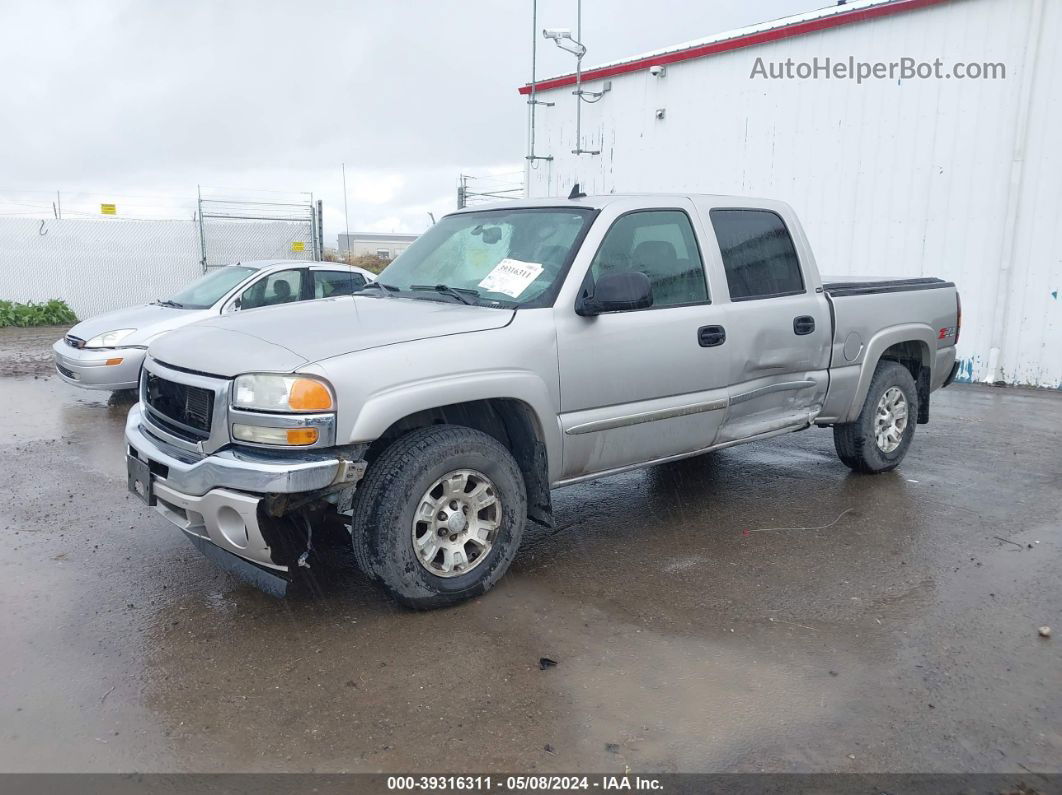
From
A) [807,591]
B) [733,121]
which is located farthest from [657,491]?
[733,121]

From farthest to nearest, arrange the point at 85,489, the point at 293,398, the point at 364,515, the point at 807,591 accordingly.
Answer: the point at 85,489 < the point at 807,591 < the point at 364,515 < the point at 293,398

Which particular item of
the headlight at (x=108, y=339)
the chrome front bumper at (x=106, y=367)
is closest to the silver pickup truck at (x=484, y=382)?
the chrome front bumper at (x=106, y=367)

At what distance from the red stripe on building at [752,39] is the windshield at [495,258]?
857 centimetres

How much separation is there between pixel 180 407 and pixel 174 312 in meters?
5.53

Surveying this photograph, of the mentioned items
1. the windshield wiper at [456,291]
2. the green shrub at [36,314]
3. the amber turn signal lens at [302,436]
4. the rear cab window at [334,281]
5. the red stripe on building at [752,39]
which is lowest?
the green shrub at [36,314]

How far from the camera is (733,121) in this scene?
511 inches

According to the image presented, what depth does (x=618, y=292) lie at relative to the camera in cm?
402

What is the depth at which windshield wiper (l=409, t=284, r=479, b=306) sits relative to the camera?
4273 mm

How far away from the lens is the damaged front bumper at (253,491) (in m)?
3.31

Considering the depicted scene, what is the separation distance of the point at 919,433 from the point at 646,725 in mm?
5875

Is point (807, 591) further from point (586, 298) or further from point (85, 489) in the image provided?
point (85, 489)

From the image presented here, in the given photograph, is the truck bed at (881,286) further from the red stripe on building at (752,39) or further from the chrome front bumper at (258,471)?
the red stripe on building at (752,39)

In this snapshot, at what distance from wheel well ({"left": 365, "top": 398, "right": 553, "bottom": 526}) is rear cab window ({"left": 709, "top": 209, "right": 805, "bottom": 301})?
63.8 inches

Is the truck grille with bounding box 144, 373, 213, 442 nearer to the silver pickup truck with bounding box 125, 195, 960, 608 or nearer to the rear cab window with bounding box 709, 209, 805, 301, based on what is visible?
the silver pickup truck with bounding box 125, 195, 960, 608
